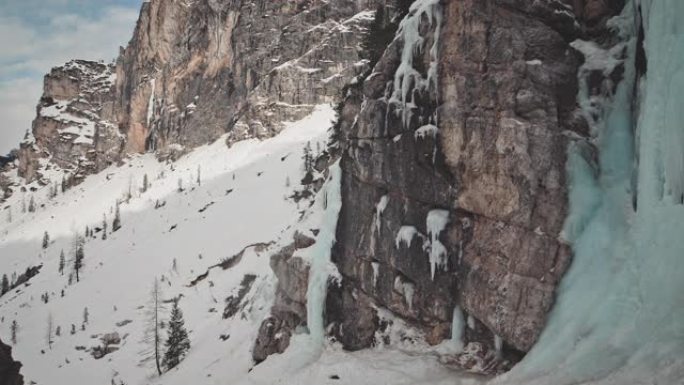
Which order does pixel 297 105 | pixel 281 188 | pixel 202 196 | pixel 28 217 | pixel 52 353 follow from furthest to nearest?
pixel 28 217 → pixel 297 105 → pixel 202 196 → pixel 281 188 → pixel 52 353

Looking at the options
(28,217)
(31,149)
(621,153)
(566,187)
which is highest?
(621,153)

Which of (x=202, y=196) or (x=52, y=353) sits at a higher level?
(x=202, y=196)

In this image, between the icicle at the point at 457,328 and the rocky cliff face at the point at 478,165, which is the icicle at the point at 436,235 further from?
the icicle at the point at 457,328

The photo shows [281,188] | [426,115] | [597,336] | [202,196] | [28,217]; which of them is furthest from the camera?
[28,217]

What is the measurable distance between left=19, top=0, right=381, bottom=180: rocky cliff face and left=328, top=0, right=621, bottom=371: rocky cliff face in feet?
240

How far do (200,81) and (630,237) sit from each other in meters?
142

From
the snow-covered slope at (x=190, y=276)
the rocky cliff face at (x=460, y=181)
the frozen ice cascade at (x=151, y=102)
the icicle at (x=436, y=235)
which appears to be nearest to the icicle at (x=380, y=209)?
the rocky cliff face at (x=460, y=181)

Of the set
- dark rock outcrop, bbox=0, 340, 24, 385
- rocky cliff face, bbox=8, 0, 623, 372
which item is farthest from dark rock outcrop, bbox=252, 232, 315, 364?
dark rock outcrop, bbox=0, 340, 24, 385

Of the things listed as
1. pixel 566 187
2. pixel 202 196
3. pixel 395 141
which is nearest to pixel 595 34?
pixel 566 187

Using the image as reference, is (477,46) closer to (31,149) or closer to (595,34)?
(595,34)

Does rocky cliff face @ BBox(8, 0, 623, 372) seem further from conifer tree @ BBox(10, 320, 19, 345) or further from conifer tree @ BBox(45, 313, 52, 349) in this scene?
conifer tree @ BBox(10, 320, 19, 345)

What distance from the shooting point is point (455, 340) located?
55.9ft

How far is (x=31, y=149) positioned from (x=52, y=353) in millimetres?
167240

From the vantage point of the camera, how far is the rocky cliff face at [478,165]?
49.2 ft
